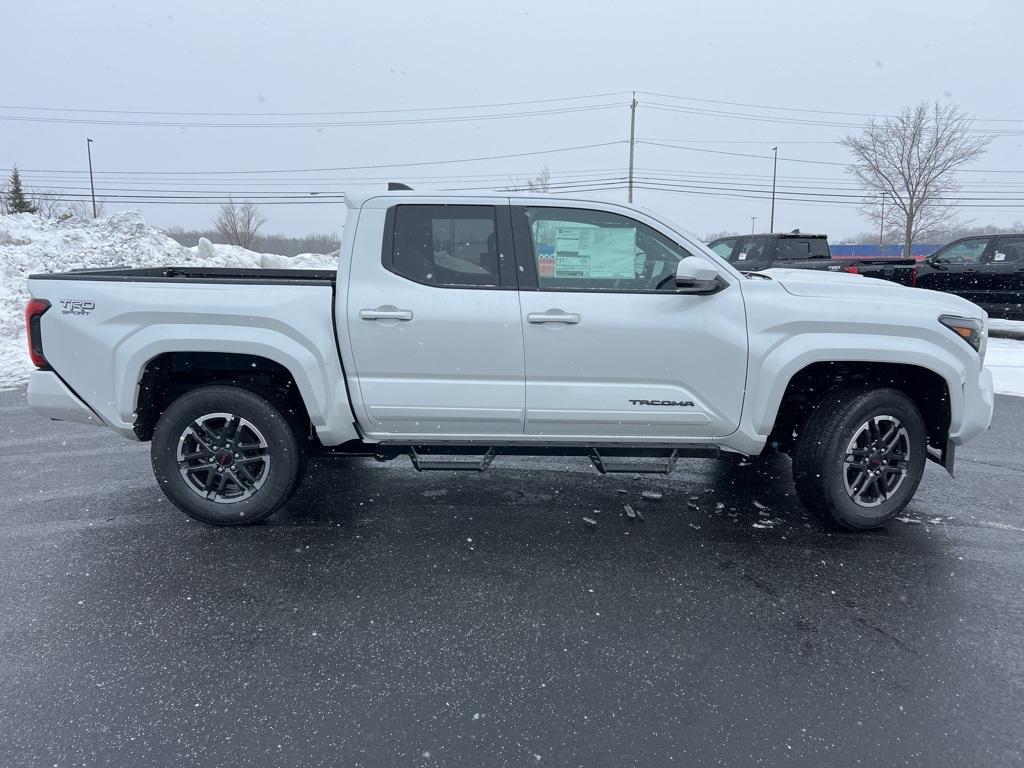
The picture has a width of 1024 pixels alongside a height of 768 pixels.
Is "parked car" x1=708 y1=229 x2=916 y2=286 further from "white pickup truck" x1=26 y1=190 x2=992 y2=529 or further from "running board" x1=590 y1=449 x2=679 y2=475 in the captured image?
"running board" x1=590 y1=449 x2=679 y2=475

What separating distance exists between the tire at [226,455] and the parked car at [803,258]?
1259 cm

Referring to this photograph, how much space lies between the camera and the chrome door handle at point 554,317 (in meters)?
3.80

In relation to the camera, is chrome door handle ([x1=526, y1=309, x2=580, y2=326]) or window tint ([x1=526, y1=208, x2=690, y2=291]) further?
window tint ([x1=526, y1=208, x2=690, y2=291])

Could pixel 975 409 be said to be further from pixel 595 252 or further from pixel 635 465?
pixel 595 252

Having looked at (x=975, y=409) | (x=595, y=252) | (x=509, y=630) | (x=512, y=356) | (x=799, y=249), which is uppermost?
(x=799, y=249)

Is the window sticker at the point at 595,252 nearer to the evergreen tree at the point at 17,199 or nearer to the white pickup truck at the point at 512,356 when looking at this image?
the white pickup truck at the point at 512,356

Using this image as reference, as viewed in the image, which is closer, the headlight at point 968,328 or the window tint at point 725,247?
the headlight at point 968,328

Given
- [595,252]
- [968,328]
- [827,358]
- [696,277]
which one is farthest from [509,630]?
[968,328]

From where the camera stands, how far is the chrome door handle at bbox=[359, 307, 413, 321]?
12.4 feet

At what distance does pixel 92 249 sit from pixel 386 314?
21631mm

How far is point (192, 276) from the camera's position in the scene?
4.87m

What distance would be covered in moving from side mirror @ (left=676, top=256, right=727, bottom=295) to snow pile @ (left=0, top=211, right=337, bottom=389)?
15511 mm

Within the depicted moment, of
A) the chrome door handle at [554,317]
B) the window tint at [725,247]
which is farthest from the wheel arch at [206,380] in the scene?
the window tint at [725,247]

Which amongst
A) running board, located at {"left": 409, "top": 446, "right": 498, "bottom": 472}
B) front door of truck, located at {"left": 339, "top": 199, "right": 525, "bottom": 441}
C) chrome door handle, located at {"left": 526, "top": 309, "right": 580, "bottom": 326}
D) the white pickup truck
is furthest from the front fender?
running board, located at {"left": 409, "top": 446, "right": 498, "bottom": 472}
